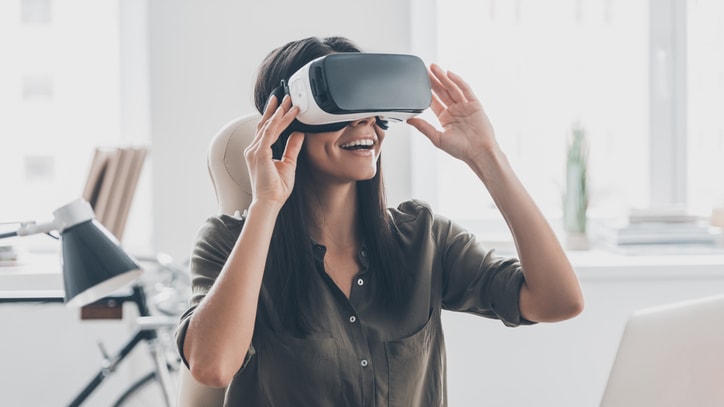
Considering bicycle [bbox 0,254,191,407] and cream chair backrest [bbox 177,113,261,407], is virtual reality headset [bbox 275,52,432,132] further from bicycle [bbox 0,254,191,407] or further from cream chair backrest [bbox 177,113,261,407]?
bicycle [bbox 0,254,191,407]

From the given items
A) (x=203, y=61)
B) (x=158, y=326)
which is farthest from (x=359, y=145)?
(x=203, y=61)

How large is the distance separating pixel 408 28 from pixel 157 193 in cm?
87

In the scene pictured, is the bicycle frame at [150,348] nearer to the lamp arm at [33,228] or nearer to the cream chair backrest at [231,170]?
the cream chair backrest at [231,170]

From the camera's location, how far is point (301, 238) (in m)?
1.41

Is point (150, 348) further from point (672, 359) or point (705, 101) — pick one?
point (705, 101)

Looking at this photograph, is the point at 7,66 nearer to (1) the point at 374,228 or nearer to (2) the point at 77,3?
(2) the point at 77,3

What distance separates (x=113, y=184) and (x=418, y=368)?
1.23 metres

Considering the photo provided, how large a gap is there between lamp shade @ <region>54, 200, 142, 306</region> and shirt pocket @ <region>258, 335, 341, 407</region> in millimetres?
339

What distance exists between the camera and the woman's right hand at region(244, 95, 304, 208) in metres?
1.26

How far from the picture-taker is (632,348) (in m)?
1.27

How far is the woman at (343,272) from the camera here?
4.12 ft

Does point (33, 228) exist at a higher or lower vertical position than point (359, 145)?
lower

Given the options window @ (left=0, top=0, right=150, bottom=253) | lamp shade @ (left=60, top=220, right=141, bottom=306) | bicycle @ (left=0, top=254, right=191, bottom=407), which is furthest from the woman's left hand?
window @ (left=0, top=0, right=150, bottom=253)

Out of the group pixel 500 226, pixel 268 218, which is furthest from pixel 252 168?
pixel 500 226
